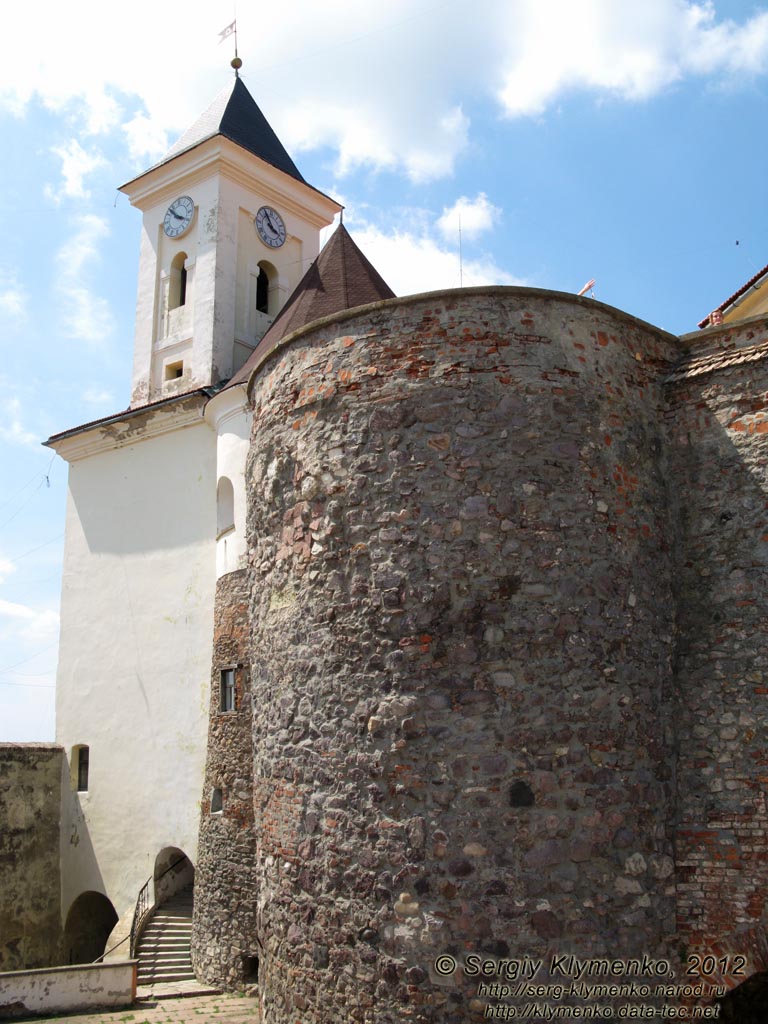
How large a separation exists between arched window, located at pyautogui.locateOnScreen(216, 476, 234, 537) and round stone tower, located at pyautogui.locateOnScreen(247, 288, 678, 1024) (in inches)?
284

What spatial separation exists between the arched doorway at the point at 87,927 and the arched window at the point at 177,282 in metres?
12.2

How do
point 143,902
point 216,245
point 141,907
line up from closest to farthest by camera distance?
1. point 141,907
2. point 143,902
3. point 216,245

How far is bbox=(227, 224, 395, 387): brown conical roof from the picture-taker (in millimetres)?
15172

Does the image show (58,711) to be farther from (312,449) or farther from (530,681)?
(530,681)

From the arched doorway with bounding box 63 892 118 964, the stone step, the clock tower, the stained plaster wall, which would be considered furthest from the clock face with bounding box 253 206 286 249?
the stone step

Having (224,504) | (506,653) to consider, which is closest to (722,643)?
(506,653)

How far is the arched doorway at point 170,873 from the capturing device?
15.9 m

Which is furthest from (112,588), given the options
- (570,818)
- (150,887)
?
(570,818)

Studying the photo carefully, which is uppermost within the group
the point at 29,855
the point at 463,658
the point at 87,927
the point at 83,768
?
the point at 463,658

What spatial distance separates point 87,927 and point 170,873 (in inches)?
124

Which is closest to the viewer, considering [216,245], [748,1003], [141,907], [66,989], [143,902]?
[748,1003]

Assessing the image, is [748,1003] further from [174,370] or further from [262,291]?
[262,291]

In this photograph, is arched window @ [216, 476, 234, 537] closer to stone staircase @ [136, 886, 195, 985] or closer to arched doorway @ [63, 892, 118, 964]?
stone staircase @ [136, 886, 195, 985]

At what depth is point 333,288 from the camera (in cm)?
1548
